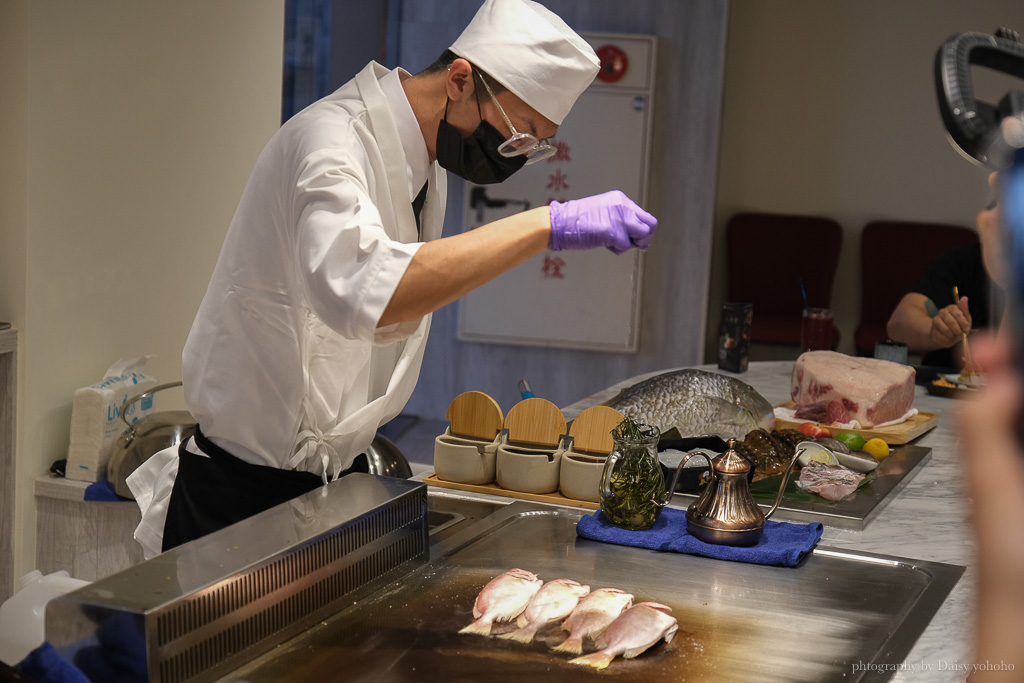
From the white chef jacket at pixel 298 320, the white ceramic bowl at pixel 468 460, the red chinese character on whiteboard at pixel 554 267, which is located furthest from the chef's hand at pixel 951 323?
the red chinese character on whiteboard at pixel 554 267

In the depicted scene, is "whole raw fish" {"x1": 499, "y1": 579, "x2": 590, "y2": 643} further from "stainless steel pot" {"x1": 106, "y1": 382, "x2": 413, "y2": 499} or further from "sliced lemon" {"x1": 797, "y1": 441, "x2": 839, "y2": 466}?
"stainless steel pot" {"x1": 106, "y1": 382, "x2": 413, "y2": 499}

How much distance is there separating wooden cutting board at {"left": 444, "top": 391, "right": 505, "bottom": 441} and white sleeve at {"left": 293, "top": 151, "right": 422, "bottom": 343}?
0.60m

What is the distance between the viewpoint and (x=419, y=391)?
6094mm

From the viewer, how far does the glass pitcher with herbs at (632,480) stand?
1.62 m

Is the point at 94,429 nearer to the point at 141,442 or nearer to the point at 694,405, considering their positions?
the point at 141,442

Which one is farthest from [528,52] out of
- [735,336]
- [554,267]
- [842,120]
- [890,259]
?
[842,120]

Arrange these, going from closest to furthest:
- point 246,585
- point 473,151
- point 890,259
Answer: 1. point 246,585
2. point 473,151
3. point 890,259

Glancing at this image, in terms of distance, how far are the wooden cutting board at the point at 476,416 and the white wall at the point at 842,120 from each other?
4.43m

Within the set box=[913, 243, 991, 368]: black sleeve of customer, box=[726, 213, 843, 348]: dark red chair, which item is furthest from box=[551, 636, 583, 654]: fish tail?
box=[726, 213, 843, 348]: dark red chair

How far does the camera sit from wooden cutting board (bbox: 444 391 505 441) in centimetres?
196

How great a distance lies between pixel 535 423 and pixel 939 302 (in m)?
A: 2.53

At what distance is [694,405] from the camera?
2.32 meters

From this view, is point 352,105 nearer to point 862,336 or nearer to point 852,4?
point 862,336

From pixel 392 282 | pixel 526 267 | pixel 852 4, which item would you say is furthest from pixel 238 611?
pixel 852 4
